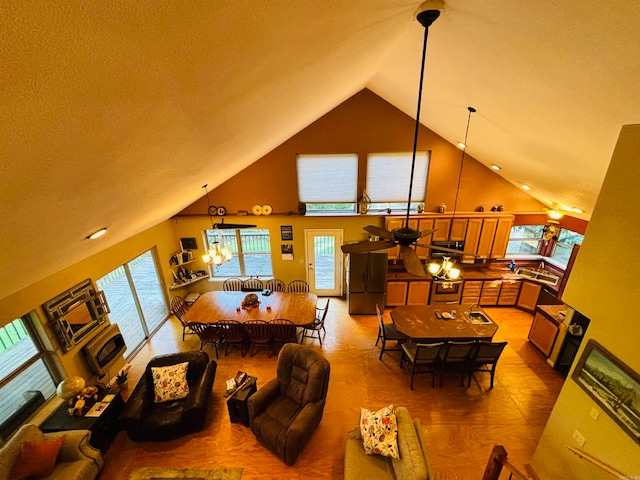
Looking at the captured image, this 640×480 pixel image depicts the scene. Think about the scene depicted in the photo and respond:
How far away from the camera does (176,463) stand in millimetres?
3562

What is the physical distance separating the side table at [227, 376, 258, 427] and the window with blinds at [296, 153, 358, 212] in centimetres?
401

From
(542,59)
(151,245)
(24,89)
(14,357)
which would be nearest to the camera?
(24,89)

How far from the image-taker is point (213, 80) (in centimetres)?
153

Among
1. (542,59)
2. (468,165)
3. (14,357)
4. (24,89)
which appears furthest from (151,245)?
(468,165)

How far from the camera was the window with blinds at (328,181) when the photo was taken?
20.3 ft

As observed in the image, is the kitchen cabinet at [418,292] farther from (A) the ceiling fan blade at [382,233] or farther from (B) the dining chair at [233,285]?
(B) the dining chair at [233,285]

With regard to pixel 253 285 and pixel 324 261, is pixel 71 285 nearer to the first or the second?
pixel 253 285

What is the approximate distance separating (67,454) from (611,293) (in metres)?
5.93

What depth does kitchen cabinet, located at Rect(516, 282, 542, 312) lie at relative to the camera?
244 inches

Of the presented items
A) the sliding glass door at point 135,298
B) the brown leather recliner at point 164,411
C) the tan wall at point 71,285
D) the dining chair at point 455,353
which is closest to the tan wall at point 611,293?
the dining chair at point 455,353

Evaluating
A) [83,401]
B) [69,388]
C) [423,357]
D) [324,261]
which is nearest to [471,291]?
[423,357]

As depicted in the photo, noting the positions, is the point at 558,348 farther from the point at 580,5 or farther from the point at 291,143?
the point at 291,143

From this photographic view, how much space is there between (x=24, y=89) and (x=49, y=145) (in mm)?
457

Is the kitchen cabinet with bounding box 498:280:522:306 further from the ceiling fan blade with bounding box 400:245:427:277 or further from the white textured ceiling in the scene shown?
the ceiling fan blade with bounding box 400:245:427:277
